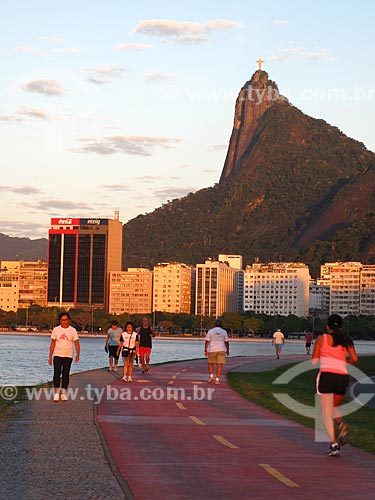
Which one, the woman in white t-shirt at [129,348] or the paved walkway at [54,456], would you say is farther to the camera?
the woman in white t-shirt at [129,348]

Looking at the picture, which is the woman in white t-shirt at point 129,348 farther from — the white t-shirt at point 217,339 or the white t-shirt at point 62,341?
the white t-shirt at point 62,341

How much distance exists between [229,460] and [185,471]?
1122mm

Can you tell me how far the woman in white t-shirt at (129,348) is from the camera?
2872 centimetres

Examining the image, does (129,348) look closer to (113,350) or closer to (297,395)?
(113,350)

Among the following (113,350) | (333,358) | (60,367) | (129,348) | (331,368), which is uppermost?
(333,358)

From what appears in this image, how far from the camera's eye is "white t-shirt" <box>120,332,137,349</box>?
29.2 meters

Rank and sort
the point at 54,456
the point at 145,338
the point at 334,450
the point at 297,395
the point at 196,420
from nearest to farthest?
the point at 54,456
the point at 334,450
the point at 196,420
the point at 297,395
the point at 145,338

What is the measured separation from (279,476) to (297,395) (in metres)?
15.2

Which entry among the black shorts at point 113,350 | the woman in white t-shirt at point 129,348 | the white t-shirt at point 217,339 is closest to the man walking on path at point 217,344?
the white t-shirt at point 217,339

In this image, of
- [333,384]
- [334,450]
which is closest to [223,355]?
[333,384]

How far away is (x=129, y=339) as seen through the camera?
96.1 feet

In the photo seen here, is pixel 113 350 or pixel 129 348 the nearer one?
pixel 129 348

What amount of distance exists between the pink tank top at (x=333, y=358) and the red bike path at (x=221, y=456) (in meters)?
1.19

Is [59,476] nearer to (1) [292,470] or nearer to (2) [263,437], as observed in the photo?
(1) [292,470]
